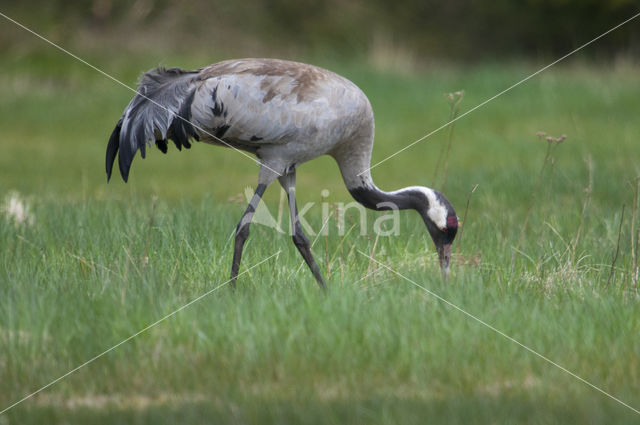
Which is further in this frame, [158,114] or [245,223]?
[245,223]

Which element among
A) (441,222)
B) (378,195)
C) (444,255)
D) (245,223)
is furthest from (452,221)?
(245,223)

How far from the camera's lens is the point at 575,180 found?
8844 millimetres

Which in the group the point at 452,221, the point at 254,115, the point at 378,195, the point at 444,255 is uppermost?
the point at 254,115

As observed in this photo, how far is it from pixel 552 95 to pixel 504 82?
3.35 ft

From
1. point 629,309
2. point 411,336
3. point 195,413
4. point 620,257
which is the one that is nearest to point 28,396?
point 195,413

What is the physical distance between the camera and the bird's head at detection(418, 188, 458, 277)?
531cm

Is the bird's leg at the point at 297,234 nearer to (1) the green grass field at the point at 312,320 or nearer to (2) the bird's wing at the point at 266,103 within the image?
(1) the green grass field at the point at 312,320

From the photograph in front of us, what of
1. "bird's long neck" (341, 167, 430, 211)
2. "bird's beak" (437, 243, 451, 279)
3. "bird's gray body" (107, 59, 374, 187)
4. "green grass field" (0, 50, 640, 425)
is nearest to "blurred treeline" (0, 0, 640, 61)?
"green grass field" (0, 50, 640, 425)

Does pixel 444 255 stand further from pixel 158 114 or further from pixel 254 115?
pixel 158 114

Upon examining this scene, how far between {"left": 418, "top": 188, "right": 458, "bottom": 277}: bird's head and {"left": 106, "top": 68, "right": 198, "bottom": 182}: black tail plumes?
152cm

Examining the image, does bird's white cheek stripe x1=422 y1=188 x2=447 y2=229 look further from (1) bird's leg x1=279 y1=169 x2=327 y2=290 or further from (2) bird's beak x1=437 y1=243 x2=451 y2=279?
(1) bird's leg x1=279 y1=169 x2=327 y2=290

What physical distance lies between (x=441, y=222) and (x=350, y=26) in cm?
1686

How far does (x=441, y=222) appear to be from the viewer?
17.5 feet

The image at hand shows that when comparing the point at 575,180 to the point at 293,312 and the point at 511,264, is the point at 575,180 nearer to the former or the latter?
the point at 511,264
